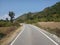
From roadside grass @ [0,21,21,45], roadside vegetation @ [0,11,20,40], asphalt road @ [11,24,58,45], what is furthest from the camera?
roadside vegetation @ [0,11,20,40]

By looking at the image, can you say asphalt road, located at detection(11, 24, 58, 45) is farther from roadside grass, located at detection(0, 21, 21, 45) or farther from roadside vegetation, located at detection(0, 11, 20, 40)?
roadside vegetation, located at detection(0, 11, 20, 40)

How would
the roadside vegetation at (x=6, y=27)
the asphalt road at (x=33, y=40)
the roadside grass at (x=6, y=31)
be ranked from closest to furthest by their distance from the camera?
the asphalt road at (x=33, y=40) → the roadside grass at (x=6, y=31) → the roadside vegetation at (x=6, y=27)

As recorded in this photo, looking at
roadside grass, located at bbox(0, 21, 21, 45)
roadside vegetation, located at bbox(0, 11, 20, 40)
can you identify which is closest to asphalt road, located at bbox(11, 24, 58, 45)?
roadside grass, located at bbox(0, 21, 21, 45)

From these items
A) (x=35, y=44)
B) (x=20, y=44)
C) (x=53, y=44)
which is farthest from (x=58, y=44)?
(x=20, y=44)

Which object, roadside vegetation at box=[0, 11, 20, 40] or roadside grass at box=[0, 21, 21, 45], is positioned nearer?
roadside grass at box=[0, 21, 21, 45]

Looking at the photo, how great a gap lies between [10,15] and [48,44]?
15092cm

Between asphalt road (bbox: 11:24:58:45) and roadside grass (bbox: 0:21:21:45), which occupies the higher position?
asphalt road (bbox: 11:24:58:45)

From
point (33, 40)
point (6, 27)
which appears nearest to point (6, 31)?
point (6, 27)

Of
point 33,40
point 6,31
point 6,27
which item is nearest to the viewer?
point 33,40

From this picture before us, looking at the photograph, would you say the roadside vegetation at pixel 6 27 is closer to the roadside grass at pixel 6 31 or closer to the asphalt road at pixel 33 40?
the roadside grass at pixel 6 31

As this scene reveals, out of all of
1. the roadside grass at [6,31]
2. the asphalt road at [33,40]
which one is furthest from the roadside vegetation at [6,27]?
the asphalt road at [33,40]

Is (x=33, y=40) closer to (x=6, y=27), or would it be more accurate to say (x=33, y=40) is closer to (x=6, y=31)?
(x=6, y=31)

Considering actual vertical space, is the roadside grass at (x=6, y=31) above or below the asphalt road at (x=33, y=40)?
below

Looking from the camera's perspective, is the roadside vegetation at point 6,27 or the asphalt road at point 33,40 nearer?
the asphalt road at point 33,40
